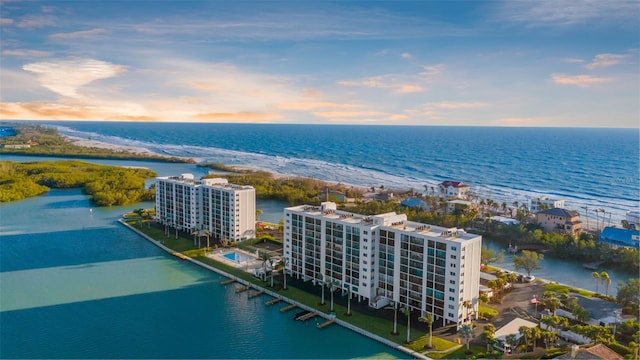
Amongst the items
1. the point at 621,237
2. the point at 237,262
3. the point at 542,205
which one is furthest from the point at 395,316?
the point at 542,205

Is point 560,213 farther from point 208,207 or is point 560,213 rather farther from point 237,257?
point 208,207

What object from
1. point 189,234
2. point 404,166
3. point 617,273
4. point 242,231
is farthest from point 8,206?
point 404,166

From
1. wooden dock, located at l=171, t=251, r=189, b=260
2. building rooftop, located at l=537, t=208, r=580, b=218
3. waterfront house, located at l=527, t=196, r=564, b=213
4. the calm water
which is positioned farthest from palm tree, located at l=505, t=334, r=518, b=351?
waterfront house, located at l=527, t=196, r=564, b=213

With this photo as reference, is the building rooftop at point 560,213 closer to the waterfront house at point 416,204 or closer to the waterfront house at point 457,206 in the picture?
the waterfront house at point 457,206

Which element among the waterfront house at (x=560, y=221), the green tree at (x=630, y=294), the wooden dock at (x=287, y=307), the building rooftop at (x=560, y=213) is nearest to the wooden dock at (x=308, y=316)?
the wooden dock at (x=287, y=307)

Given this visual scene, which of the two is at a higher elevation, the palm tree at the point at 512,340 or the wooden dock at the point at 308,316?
the palm tree at the point at 512,340

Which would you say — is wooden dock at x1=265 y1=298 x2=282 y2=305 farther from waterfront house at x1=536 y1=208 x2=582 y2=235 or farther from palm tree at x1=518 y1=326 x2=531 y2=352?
waterfront house at x1=536 y1=208 x2=582 y2=235

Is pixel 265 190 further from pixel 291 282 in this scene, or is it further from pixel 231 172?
pixel 291 282
